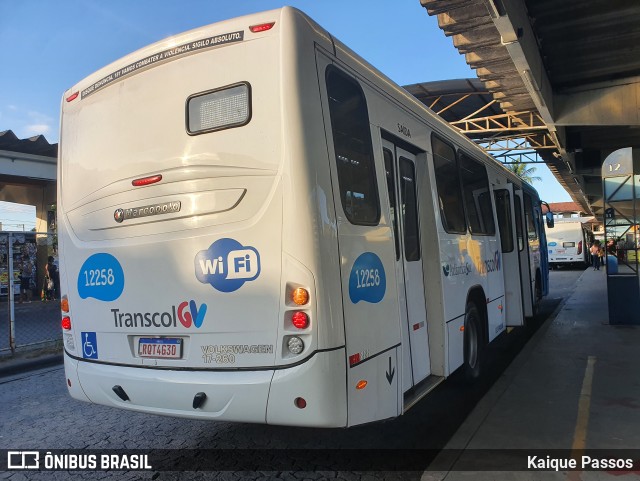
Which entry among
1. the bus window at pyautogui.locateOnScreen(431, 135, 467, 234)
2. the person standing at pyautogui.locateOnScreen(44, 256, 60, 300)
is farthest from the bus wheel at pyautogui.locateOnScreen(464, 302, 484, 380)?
the person standing at pyautogui.locateOnScreen(44, 256, 60, 300)

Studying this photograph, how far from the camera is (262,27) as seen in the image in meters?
3.26

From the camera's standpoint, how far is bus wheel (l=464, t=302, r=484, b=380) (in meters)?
5.63

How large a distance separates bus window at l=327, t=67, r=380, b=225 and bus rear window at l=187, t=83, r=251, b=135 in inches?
23.9

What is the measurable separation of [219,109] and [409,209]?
2070 mm

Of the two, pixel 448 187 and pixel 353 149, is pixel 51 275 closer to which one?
pixel 448 187

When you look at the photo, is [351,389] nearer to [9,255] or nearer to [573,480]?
[573,480]

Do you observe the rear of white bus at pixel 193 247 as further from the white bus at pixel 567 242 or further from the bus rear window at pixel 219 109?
the white bus at pixel 567 242

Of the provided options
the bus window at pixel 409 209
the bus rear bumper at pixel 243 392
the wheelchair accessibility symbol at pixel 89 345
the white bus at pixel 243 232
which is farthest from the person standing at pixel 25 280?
the bus window at pixel 409 209

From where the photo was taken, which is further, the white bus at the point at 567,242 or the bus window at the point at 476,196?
the white bus at the point at 567,242

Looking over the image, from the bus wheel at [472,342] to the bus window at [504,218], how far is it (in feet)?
7.52

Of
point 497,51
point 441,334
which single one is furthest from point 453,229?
point 497,51

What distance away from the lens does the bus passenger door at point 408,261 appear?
4.10m

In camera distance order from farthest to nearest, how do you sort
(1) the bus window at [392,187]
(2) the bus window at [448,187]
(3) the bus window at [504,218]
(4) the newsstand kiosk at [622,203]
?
(4) the newsstand kiosk at [622,203], (3) the bus window at [504,218], (2) the bus window at [448,187], (1) the bus window at [392,187]

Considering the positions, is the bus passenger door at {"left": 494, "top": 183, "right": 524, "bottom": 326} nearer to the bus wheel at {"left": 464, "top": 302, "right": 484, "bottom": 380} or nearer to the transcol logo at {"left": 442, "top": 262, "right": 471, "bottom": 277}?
the bus wheel at {"left": 464, "top": 302, "right": 484, "bottom": 380}
